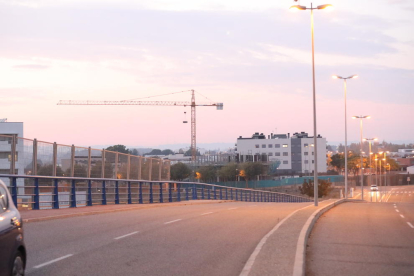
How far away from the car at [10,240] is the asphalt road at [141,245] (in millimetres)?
1403

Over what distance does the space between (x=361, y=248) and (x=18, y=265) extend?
8.32 metres

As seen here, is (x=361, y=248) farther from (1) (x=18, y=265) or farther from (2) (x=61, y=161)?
(2) (x=61, y=161)

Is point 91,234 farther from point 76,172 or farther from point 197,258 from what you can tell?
point 76,172

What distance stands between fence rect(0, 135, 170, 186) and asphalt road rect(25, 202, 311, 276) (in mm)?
3557

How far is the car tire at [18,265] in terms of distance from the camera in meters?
7.62

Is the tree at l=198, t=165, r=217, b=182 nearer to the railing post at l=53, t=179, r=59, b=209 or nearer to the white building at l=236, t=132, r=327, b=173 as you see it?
the white building at l=236, t=132, r=327, b=173

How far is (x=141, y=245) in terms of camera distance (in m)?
12.5

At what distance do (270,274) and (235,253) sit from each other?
9.21ft

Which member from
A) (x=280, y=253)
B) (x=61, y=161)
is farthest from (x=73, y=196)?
(x=280, y=253)

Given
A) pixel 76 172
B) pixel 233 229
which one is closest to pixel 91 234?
pixel 233 229

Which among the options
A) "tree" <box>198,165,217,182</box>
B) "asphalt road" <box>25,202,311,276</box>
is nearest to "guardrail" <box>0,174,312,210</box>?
"asphalt road" <box>25,202,311,276</box>

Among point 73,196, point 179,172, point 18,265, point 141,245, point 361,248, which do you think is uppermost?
point 179,172

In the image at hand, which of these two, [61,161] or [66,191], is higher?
[61,161]

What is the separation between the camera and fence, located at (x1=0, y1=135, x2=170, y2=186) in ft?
64.1
